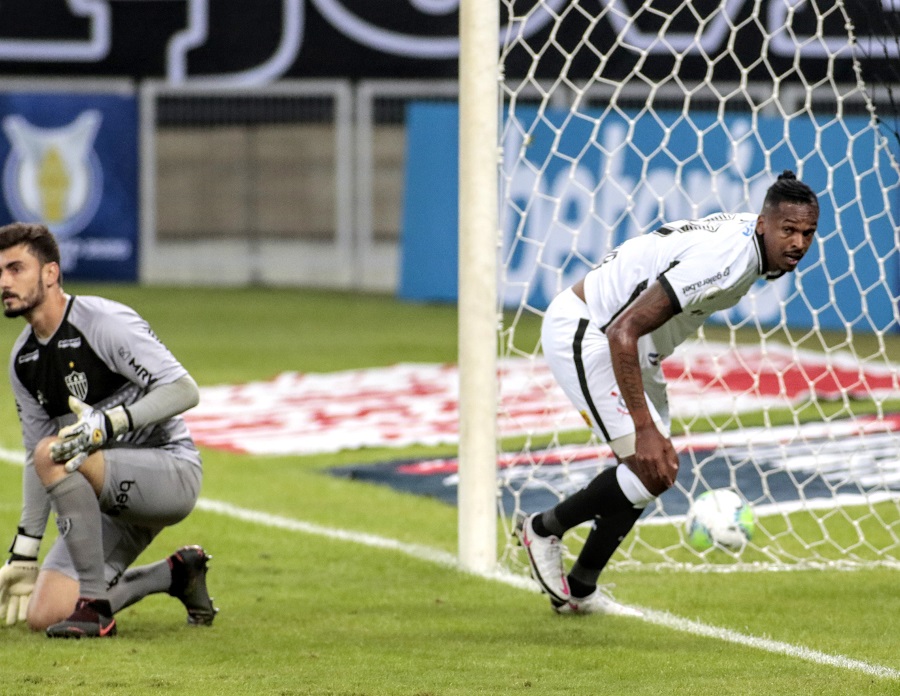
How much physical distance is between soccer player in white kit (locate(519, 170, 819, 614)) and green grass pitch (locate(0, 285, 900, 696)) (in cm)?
28

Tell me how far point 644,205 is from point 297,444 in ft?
22.8

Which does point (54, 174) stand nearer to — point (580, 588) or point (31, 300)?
point (31, 300)

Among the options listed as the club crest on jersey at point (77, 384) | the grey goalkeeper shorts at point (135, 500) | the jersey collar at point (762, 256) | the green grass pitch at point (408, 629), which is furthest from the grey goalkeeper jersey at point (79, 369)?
the jersey collar at point (762, 256)

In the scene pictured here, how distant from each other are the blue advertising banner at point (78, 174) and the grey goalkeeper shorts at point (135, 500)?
1601 cm

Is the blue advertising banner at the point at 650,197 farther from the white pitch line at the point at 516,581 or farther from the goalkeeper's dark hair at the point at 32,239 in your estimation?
the goalkeeper's dark hair at the point at 32,239

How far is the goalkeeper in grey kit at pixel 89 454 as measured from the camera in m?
5.56

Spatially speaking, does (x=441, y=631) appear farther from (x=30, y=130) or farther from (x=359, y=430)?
(x=30, y=130)

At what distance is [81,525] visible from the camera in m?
5.56

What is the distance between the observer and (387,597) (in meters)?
6.44

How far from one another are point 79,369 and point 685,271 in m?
2.03

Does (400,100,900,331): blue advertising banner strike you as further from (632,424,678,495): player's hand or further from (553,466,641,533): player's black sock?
(632,424,678,495): player's hand

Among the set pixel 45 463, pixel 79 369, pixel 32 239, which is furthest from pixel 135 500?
pixel 32 239

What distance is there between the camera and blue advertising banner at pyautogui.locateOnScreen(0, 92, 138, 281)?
21.6 m

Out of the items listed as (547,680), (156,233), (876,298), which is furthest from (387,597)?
(156,233)
